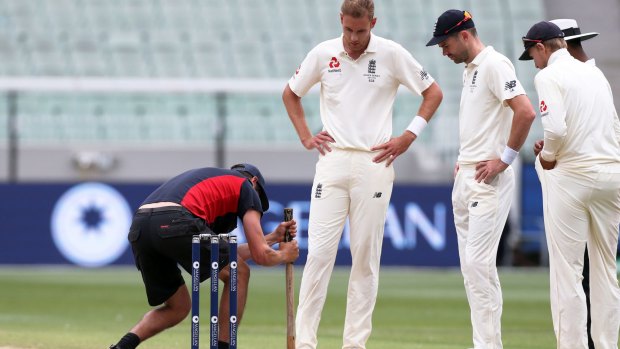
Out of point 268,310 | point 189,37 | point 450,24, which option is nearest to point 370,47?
point 450,24

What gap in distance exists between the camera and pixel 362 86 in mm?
8484

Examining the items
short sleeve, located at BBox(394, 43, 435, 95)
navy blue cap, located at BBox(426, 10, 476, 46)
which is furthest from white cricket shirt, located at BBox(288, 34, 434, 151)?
navy blue cap, located at BBox(426, 10, 476, 46)

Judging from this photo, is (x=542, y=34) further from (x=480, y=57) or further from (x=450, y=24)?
(x=450, y=24)

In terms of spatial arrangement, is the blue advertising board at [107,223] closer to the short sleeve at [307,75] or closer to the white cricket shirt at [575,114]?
the short sleeve at [307,75]

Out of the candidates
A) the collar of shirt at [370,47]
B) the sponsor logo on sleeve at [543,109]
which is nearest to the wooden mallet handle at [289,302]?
the collar of shirt at [370,47]

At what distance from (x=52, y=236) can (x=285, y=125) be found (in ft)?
23.3

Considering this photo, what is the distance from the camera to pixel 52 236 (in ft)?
73.9

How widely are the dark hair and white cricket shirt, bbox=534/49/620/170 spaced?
1157 millimetres

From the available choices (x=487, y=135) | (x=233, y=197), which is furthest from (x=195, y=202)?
(x=487, y=135)

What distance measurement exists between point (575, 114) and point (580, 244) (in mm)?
820

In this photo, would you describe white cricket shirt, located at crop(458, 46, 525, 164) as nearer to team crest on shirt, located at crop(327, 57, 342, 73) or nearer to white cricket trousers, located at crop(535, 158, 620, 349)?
white cricket trousers, located at crop(535, 158, 620, 349)

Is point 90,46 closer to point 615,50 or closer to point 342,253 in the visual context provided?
point 342,253

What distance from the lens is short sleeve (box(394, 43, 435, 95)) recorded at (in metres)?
8.52

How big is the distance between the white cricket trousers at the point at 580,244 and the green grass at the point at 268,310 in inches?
104
